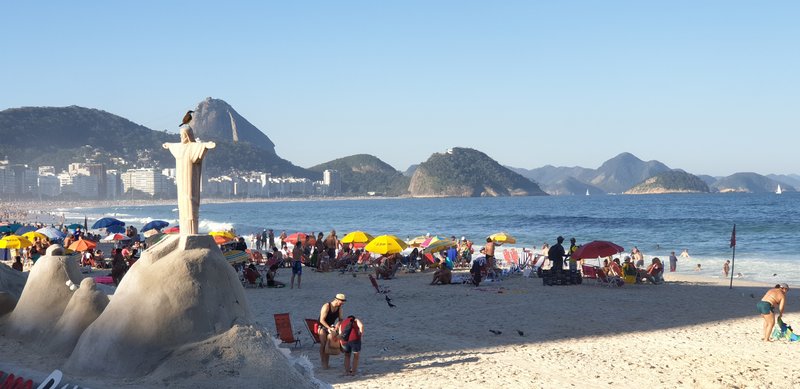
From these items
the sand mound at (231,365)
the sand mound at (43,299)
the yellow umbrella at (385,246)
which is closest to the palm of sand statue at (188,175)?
the sand mound at (231,365)

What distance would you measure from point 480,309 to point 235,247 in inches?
442

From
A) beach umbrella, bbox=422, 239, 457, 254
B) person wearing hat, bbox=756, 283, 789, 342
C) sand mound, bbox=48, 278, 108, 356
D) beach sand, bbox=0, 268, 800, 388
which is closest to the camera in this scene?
sand mound, bbox=48, 278, 108, 356

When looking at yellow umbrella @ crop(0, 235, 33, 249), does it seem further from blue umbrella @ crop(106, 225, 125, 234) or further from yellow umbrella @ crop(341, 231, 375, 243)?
yellow umbrella @ crop(341, 231, 375, 243)

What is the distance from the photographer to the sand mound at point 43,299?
10.2 meters

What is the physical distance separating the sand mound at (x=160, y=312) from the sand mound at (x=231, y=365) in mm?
179

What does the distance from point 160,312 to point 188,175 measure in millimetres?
1617

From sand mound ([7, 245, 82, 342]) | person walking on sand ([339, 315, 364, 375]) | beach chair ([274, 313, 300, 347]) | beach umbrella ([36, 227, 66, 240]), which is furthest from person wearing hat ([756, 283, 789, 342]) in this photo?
beach umbrella ([36, 227, 66, 240])

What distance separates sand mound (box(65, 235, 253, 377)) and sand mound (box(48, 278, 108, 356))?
1204 mm

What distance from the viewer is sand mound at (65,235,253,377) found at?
316 inches

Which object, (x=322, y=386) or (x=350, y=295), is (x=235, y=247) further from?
(x=322, y=386)

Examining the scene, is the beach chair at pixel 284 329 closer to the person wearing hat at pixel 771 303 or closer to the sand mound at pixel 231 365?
the sand mound at pixel 231 365

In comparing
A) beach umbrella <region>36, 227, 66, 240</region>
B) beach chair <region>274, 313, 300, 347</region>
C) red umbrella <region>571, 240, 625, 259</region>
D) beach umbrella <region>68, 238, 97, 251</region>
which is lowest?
beach chair <region>274, 313, 300, 347</region>

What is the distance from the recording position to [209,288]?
27.1 feet

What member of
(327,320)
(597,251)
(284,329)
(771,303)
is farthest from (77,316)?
(597,251)
